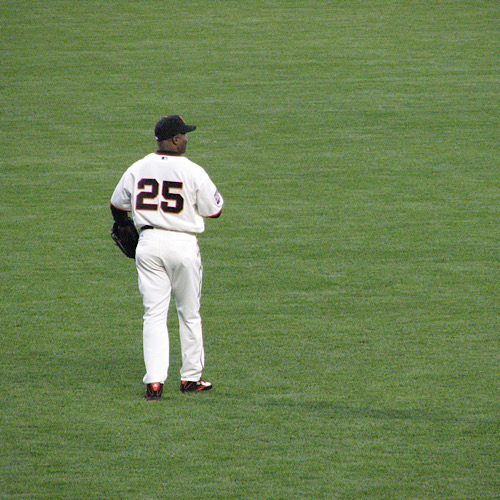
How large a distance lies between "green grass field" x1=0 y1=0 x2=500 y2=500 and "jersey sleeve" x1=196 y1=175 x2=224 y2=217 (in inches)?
43.8

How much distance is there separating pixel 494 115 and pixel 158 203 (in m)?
9.65

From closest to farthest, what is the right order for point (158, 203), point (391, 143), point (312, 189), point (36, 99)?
1. point (158, 203)
2. point (312, 189)
3. point (391, 143)
4. point (36, 99)

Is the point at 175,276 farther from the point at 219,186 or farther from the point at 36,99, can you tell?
the point at 36,99

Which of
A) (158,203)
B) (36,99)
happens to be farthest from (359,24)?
(158,203)

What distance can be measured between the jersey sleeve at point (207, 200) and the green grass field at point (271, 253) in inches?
43.8

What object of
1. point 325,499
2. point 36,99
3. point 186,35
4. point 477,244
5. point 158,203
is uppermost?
point 186,35

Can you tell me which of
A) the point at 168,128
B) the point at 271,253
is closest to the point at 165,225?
the point at 168,128

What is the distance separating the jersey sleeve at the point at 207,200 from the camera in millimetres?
5453

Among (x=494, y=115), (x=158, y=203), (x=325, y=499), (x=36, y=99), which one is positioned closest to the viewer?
(x=325, y=499)

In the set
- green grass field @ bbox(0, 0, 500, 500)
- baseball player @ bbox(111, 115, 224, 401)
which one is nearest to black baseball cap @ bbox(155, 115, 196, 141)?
baseball player @ bbox(111, 115, 224, 401)

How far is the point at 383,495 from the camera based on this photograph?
4.34m

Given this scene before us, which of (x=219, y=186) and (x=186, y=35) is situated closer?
(x=219, y=186)

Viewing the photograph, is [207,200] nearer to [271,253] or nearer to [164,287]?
[164,287]

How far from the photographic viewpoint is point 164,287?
555 cm
